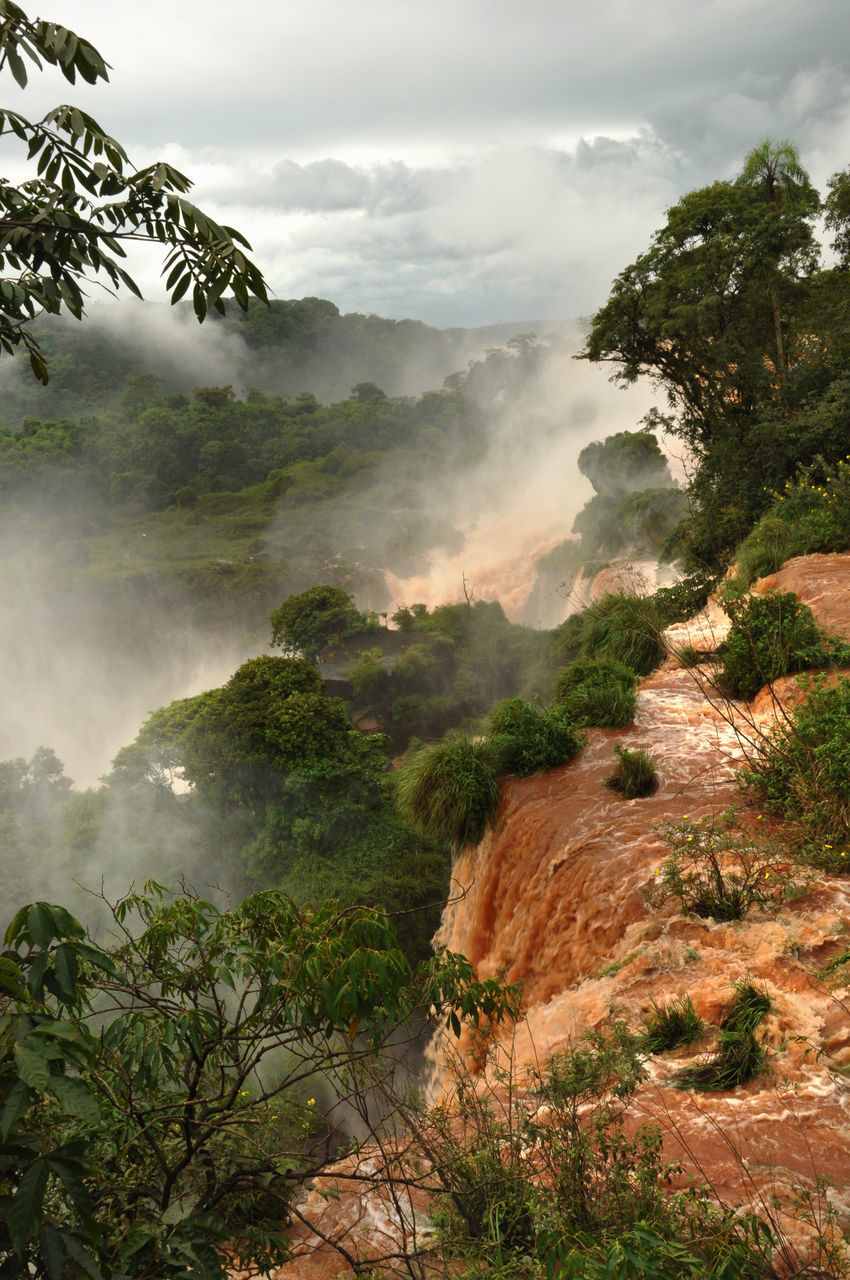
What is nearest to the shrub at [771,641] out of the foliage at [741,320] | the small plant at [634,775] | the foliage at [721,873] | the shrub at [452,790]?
the small plant at [634,775]

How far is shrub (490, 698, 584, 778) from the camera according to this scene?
7250mm

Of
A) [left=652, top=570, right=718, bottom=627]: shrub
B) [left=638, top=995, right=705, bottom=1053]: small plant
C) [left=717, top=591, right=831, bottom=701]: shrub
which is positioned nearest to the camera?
[left=638, top=995, right=705, bottom=1053]: small plant

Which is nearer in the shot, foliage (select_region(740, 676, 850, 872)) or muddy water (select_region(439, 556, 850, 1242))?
muddy water (select_region(439, 556, 850, 1242))

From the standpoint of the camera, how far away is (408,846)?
17.9 meters

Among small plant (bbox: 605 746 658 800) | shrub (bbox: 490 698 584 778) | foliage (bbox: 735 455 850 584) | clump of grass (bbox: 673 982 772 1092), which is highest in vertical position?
foliage (bbox: 735 455 850 584)

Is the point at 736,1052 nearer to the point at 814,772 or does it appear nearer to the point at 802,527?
the point at 814,772

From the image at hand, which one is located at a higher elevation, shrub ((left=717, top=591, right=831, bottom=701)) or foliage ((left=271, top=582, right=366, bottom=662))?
foliage ((left=271, top=582, right=366, bottom=662))

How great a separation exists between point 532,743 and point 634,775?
43.0 inches

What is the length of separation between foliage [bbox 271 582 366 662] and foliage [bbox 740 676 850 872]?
25998 mm

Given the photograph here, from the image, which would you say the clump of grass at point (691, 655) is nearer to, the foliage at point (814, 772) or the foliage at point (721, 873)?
the foliage at point (814, 772)

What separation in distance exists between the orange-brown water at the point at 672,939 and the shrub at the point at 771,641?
0.78 ft

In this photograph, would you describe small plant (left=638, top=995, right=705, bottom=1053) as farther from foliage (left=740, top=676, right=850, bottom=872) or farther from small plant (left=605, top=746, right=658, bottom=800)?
small plant (left=605, top=746, right=658, bottom=800)

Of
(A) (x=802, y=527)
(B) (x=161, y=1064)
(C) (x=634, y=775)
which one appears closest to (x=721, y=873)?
(C) (x=634, y=775)

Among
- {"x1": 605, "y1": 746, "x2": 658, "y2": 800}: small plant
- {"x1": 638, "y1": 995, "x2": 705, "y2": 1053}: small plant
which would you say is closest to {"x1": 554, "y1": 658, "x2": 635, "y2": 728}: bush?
{"x1": 605, "y1": 746, "x2": 658, "y2": 800}: small plant
